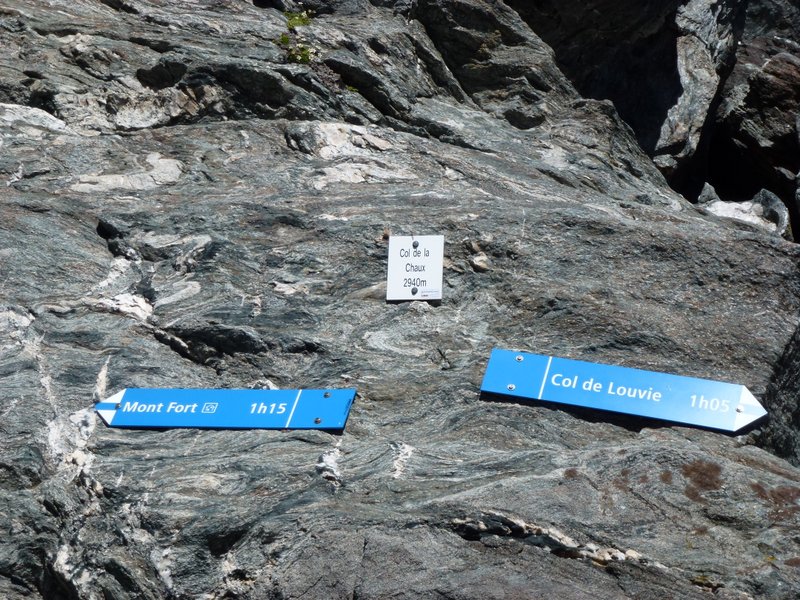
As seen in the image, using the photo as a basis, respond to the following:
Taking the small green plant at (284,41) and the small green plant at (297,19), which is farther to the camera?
the small green plant at (297,19)

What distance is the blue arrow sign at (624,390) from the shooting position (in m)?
5.67

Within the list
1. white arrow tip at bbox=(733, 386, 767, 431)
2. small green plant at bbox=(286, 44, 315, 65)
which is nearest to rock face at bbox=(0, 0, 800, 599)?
small green plant at bbox=(286, 44, 315, 65)

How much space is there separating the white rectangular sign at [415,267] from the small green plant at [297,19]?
13.7 feet

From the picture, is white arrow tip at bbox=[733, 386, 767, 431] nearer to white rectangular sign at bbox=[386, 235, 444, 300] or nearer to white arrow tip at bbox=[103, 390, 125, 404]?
white rectangular sign at bbox=[386, 235, 444, 300]

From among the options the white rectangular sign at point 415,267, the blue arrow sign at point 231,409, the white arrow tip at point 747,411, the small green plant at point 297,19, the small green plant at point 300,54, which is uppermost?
the small green plant at point 297,19

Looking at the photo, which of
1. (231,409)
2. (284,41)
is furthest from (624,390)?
(284,41)

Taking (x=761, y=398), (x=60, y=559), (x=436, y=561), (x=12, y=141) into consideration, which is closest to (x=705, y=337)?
(x=761, y=398)

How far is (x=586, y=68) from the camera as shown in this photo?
44.1 feet

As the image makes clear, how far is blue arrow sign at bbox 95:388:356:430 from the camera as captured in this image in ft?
19.5

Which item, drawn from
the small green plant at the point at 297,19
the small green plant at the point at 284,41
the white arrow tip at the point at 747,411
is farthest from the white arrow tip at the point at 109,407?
the small green plant at the point at 297,19

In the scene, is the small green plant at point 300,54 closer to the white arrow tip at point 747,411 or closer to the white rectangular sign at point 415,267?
the white rectangular sign at point 415,267

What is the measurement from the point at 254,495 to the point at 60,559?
121 centimetres

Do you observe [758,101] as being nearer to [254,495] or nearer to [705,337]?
[705,337]

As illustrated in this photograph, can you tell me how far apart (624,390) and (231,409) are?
2.51m
